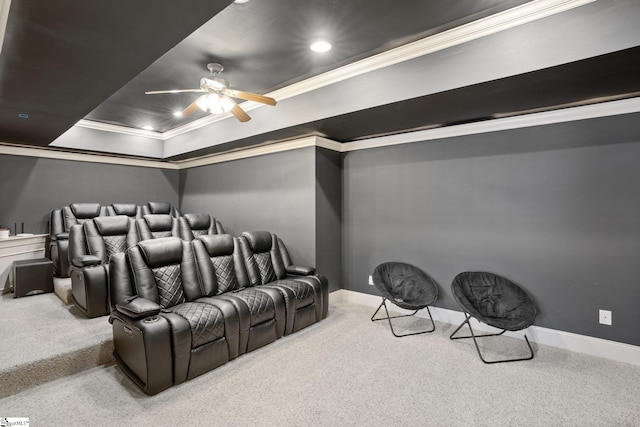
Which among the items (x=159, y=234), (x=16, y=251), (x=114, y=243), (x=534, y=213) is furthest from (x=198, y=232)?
(x=534, y=213)

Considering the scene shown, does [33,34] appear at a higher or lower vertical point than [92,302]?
higher

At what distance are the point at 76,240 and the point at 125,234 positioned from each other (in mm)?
579

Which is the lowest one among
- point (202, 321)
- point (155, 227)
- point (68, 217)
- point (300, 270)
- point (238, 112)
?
point (202, 321)

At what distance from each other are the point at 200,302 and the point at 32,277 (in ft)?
9.55

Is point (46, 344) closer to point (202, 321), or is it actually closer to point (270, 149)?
point (202, 321)

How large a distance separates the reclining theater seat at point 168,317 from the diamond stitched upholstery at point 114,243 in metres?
1.51

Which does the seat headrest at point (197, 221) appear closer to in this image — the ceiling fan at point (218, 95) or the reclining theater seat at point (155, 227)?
the reclining theater seat at point (155, 227)

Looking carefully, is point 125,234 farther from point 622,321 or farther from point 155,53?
point 622,321

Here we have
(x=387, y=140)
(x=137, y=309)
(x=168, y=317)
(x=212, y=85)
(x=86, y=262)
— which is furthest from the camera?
(x=387, y=140)

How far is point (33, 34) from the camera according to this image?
1.76m

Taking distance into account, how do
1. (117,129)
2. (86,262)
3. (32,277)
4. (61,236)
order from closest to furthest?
(86,262) < (32,277) < (61,236) < (117,129)

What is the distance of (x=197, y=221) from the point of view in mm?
5215

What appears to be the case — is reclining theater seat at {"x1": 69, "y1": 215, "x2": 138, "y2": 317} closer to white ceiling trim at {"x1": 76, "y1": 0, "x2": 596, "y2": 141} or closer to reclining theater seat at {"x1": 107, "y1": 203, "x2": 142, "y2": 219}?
reclining theater seat at {"x1": 107, "y1": 203, "x2": 142, "y2": 219}

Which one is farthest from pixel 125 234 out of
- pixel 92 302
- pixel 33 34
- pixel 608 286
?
pixel 608 286
